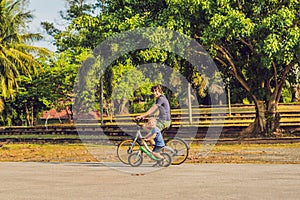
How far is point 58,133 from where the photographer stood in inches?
1218

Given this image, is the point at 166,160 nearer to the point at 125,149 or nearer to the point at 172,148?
the point at 172,148

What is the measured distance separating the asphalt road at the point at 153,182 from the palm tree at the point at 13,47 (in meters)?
26.0

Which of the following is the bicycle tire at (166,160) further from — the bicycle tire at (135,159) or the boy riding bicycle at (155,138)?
the bicycle tire at (135,159)

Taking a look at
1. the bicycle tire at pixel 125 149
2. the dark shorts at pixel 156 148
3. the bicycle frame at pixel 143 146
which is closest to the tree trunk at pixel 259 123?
the bicycle tire at pixel 125 149

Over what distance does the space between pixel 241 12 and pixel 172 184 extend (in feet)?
41.4

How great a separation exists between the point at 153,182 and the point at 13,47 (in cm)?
3131

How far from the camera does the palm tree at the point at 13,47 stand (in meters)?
39.2

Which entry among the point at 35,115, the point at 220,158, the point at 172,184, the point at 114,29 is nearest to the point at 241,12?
the point at 114,29

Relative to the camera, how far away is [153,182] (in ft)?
34.9

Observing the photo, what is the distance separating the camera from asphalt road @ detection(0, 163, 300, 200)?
355 inches

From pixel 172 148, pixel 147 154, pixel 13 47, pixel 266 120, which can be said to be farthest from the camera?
pixel 13 47

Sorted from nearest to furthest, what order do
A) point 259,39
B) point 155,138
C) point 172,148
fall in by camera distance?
point 155,138 < point 172,148 < point 259,39

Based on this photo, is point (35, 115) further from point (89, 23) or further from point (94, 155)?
point (94, 155)

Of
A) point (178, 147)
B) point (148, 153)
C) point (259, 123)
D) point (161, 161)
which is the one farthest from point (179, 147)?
point (259, 123)
